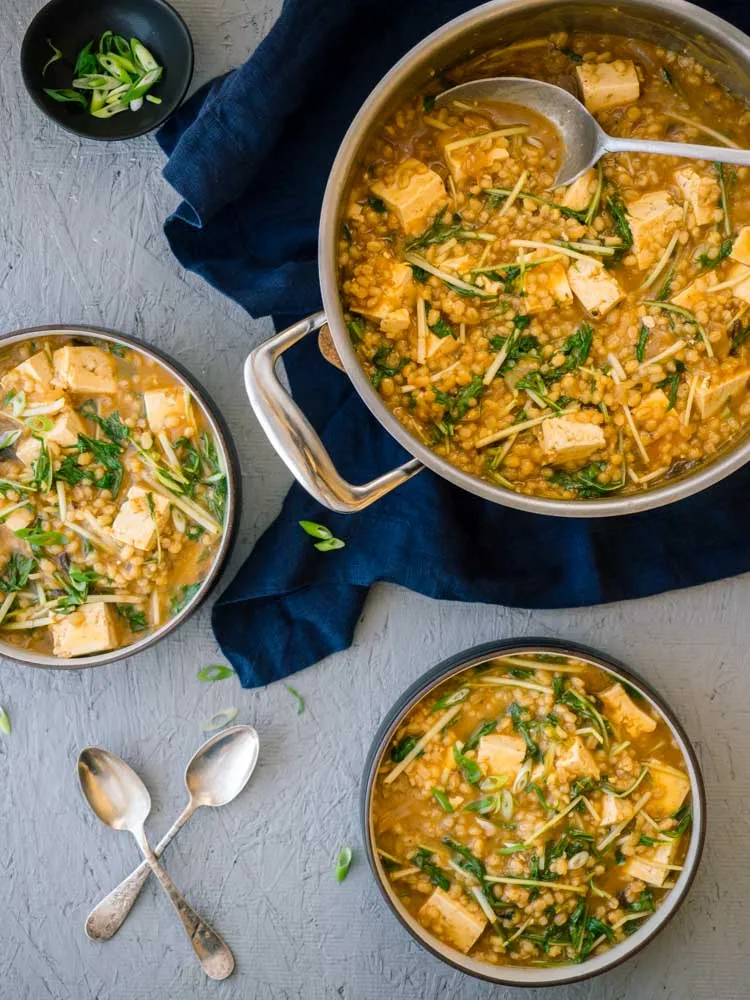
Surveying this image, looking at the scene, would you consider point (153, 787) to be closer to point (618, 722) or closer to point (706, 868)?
point (618, 722)

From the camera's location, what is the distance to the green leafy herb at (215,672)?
2980mm

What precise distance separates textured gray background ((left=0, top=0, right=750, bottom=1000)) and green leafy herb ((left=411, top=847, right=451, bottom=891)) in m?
0.27

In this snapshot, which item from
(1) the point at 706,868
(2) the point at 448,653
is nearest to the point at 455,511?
(2) the point at 448,653

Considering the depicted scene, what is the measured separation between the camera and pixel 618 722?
110 inches

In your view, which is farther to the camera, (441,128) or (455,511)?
(455,511)

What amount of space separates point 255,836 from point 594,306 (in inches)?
76.7

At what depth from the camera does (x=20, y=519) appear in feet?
9.08

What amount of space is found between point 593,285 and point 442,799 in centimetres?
153

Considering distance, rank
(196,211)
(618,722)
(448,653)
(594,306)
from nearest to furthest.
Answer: (594,306) < (196,211) < (618,722) < (448,653)

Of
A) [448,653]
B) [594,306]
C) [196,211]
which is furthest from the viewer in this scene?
[448,653]

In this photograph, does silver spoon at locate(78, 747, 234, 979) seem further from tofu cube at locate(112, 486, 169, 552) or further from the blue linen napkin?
tofu cube at locate(112, 486, 169, 552)

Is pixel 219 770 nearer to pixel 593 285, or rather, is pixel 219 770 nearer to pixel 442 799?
pixel 442 799

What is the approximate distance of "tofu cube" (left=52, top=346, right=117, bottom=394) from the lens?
269 cm

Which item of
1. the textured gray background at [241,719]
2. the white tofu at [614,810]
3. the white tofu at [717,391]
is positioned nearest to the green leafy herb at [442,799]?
the textured gray background at [241,719]
